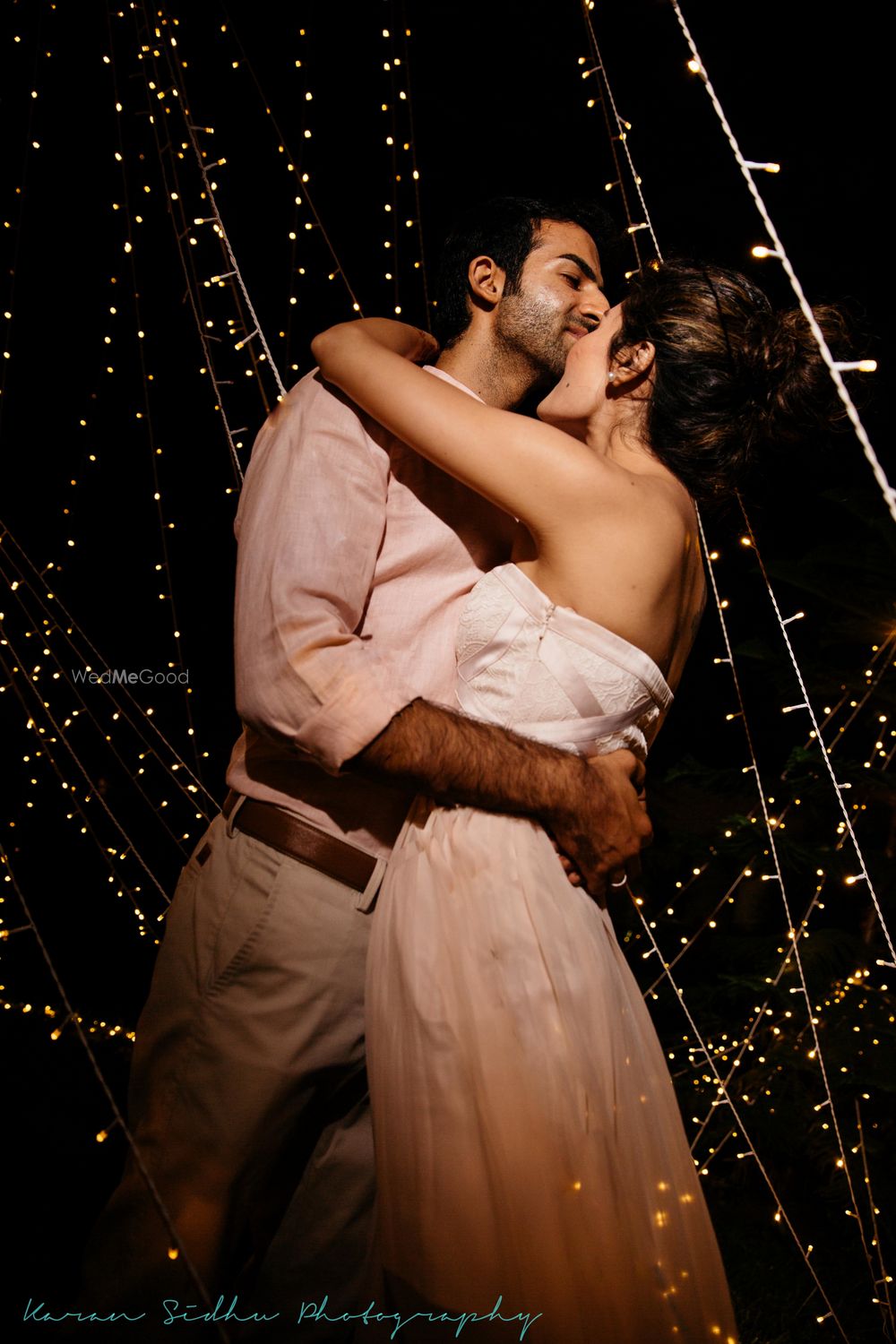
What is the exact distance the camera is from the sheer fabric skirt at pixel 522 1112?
94 cm

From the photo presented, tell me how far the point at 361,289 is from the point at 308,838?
2691 mm

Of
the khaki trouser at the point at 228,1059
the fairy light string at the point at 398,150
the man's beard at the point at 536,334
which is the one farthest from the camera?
the fairy light string at the point at 398,150

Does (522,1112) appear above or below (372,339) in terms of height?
below

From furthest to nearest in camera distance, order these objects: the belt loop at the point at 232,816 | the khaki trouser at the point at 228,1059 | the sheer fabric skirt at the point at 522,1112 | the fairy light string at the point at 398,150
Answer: the fairy light string at the point at 398,150 < the belt loop at the point at 232,816 < the khaki trouser at the point at 228,1059 < the sheer fabric skirt at the point at 522,1112

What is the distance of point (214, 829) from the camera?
4.51 ft


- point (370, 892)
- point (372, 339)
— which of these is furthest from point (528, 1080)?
point (372, 339)

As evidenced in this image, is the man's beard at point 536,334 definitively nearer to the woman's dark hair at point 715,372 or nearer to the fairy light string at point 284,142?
the woman's dark hair at point 715,372

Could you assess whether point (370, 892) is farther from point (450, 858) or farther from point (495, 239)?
point (495, 239)

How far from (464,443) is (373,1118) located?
99 centimetres

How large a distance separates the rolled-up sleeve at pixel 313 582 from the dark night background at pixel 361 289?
4.24 feet

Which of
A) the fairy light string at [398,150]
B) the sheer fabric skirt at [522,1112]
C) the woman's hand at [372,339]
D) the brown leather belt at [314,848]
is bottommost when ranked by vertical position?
the sheer fabric skirt at [522,1112]

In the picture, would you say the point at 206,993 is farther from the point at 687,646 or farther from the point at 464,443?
the point at 687,646

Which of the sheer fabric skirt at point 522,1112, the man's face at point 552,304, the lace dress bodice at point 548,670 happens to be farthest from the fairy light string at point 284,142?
the sheer fabric skirt at point 522,1112

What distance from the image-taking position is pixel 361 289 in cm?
320
